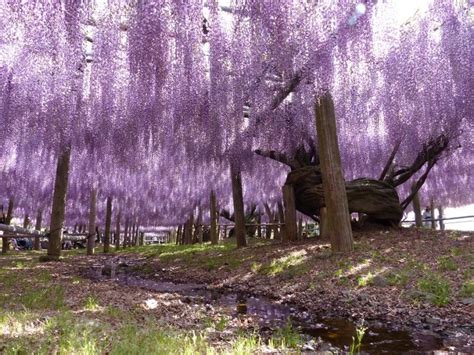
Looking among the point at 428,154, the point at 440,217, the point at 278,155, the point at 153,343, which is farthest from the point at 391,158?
the point at 440,217

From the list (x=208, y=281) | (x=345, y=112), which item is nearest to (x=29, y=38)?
(x=208, y=281)

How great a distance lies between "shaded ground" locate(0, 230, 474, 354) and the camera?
3.38 m

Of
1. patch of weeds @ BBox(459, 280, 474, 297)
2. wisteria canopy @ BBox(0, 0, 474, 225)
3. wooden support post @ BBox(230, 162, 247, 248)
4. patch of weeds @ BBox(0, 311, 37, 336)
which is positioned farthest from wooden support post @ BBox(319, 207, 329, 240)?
patch of weeds @ BBox(0, 311, 37, 336)

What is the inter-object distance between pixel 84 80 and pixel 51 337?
878 centimetres

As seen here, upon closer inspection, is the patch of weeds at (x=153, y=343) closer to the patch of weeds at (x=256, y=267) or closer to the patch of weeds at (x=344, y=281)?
the patch of weeds at (x=344, y=281)

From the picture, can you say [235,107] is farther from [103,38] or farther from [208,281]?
[208,281]

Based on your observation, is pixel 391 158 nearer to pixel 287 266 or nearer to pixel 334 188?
pixel 334 188

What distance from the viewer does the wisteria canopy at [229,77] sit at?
6.94 meters

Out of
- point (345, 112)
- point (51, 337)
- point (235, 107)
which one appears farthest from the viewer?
point (345, 112)

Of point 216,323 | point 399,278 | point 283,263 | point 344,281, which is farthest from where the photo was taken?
point 283,263

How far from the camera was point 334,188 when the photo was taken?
8.27m

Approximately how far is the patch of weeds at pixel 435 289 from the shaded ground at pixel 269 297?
1 centimetres

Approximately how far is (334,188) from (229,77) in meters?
3.67

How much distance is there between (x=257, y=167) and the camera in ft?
47.6
